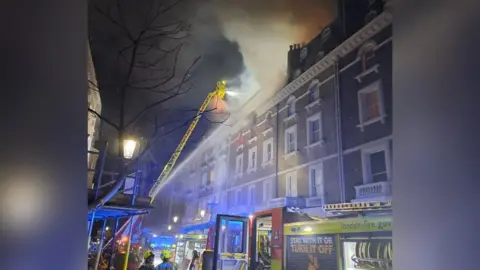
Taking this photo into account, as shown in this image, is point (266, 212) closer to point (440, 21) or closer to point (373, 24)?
point (373, 24)

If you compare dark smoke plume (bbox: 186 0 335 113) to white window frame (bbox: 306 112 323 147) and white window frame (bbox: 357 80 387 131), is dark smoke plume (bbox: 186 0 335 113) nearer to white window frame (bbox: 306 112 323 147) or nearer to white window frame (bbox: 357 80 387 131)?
white window frame (bbox: 306 112 323 147)

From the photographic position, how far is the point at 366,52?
3807 mm

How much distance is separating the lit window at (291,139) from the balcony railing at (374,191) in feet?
4.30

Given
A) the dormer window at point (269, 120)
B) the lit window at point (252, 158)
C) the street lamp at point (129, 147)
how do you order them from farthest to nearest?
the lit window at point (252, 158) → the dormer window at point (269, 120) → the street lamp at point (129, 147)

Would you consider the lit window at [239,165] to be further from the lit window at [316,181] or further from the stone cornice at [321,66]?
the lit window at [316,181]

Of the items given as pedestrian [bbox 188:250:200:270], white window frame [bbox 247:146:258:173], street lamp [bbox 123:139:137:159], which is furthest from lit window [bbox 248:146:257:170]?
street lamp [bbox 123:139:137:159]

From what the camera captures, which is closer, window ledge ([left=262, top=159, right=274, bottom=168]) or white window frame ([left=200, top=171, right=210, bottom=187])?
window ledge ([left=262, top=159, right=274, bottom=168])

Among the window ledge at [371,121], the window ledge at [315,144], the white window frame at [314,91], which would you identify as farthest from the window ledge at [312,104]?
the window ledge at [371,121]

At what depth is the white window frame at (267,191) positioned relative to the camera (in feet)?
16.5

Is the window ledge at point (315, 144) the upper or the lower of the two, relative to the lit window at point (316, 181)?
upper

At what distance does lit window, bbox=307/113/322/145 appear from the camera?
4449 mm

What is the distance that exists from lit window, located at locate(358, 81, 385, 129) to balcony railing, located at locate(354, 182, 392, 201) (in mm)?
610

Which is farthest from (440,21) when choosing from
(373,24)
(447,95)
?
(373,24)

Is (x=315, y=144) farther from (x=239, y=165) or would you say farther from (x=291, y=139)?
(x=239, y=165)
